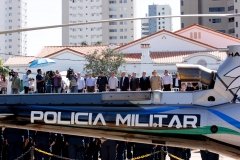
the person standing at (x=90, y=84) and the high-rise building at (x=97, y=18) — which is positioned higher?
the high-rise building at (x=97, y=18)

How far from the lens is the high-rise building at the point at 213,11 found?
98.4 metres

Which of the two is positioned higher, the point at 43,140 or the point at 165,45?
the point at 165,45

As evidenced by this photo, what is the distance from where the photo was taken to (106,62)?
119 ft

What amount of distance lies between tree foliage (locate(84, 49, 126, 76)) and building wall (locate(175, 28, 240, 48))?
480 inches

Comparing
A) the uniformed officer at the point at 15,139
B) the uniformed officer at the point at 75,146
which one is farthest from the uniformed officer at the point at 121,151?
the uniformed officer at the point at 15,139

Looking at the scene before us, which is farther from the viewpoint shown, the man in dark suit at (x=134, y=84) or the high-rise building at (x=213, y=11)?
the high-rise building at (x=213, y=11)

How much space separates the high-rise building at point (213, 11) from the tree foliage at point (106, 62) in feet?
206

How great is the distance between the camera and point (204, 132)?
8188 millimetres

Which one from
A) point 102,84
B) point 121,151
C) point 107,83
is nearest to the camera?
point 121,151

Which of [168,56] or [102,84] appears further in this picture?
[168,56]

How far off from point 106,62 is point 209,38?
47.3 feet

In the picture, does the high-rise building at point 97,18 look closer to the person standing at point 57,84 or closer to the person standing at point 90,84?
the person standing at point 90,84

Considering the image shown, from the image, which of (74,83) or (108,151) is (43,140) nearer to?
(108,151)


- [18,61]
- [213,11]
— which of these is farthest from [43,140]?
[213,11]
